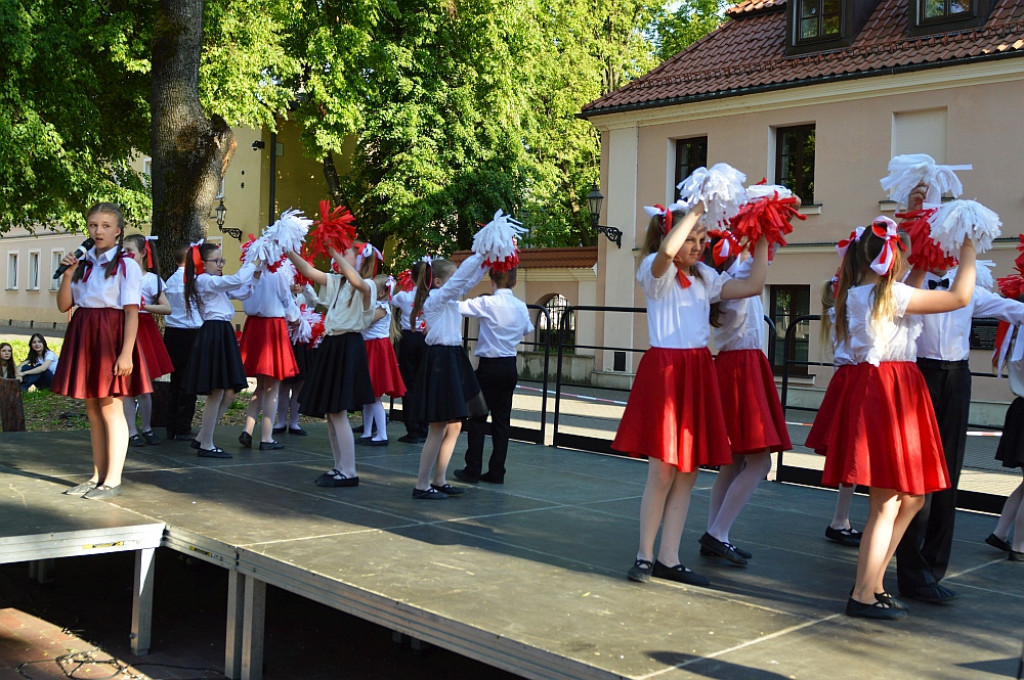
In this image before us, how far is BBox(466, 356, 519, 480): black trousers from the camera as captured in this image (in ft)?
24.3

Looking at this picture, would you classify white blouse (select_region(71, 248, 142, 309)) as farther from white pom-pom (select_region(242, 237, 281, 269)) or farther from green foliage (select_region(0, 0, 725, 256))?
green foliage (select_region(0, 0, 725, 256))

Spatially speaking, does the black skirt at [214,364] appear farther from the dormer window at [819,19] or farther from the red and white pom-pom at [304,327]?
the dormer window at [819,19]

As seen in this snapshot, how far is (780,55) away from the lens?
21.6 metres

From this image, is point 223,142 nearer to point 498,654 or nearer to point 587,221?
point 498,654

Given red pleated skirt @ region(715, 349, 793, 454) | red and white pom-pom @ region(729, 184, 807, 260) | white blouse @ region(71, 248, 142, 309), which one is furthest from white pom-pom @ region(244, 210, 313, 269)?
red and white pom-pom @ region(729, 184, 807, 260)

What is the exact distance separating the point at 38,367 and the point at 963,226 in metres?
14.4

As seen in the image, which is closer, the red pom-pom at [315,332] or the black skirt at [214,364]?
the black skirt at [214,364]

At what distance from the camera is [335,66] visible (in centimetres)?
2312

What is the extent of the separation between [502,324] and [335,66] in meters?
17.5

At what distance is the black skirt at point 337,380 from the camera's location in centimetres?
697

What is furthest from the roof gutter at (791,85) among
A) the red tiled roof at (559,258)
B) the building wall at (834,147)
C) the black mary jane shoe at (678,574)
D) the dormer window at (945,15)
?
the black mary jane shoe at (678,574)

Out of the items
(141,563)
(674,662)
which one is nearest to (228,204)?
(141,563)

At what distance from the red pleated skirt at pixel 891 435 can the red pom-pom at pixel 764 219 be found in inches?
27.0

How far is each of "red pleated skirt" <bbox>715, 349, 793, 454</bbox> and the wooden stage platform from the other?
628mm
